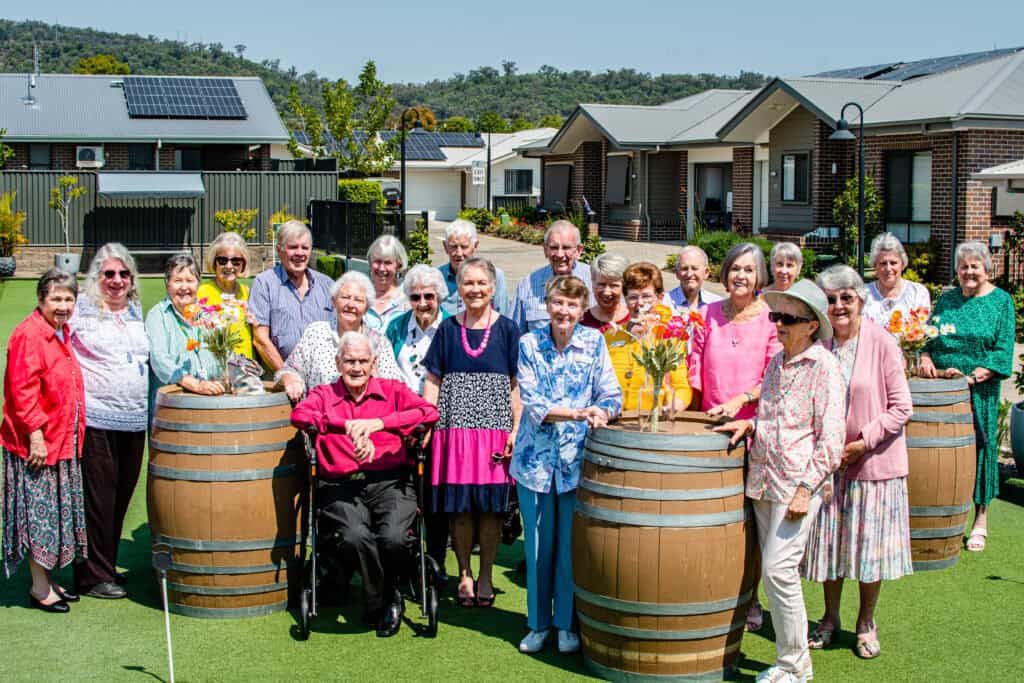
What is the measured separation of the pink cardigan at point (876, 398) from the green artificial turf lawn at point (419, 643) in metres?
0.90

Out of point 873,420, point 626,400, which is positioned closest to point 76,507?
point 626,400

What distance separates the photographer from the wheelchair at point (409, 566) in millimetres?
5859

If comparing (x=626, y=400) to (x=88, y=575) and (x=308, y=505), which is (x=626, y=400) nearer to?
(x=308, y=505)

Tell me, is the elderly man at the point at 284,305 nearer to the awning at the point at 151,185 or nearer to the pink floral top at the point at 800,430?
the pink floral top at the point at 800,430

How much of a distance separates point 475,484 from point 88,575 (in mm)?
2179

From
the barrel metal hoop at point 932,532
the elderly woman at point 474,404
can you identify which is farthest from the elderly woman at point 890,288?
the elderly woman at point 474,404

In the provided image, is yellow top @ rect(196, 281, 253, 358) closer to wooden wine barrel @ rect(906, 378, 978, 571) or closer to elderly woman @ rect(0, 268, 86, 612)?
elderly woman @ rect(0, 268, 86, 612)

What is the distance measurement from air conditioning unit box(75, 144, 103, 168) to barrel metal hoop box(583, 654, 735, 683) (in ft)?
113

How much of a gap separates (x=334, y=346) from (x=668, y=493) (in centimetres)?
218

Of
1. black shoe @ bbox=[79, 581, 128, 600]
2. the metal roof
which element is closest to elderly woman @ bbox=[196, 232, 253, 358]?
black shoe @ bbox=[79, 581, 128, 600]

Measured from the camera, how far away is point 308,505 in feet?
20.2

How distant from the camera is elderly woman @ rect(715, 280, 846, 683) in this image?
504 centimetres

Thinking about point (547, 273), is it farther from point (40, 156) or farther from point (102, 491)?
point (40, 156)

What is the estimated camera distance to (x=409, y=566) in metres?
6.00
